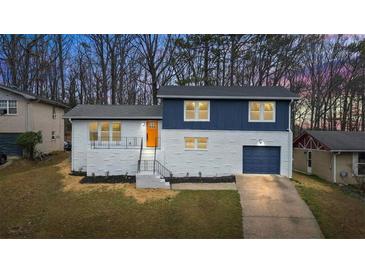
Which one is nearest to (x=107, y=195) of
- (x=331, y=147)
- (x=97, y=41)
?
(x=97, y=41)

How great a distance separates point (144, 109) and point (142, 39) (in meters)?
3.78

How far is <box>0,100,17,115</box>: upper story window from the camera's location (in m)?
14.8

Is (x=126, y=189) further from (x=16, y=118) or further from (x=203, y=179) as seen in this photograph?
(x=16, y=118)

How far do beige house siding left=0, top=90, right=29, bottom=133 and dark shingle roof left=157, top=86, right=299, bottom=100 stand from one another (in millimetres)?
10259

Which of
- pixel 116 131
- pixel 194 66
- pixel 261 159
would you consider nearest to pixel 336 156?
pixel 261 159

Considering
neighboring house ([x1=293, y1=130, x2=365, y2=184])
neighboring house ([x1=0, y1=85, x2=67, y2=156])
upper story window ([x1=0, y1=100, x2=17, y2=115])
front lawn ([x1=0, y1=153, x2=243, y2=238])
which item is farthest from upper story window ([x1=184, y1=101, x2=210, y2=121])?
upper story window ([x1=0, y1=100, x2=17, y2=115])

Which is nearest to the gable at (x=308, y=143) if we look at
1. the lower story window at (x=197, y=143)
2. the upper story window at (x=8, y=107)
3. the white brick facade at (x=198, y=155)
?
the white brick facade at (x=198, y=155)

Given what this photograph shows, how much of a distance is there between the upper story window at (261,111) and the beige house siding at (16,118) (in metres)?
14.5

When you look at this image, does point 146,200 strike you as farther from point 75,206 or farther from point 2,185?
point 2,185

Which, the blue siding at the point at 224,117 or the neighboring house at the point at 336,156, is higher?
the blue siding at the point at 224,117

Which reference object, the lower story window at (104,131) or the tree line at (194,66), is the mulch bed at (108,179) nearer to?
the lower story window at (104,131)

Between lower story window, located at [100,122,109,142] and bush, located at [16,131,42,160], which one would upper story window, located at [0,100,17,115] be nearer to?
bush, located at [16,131,42,160]

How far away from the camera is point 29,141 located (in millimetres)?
14117

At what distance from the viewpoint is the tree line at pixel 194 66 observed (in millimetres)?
11820
